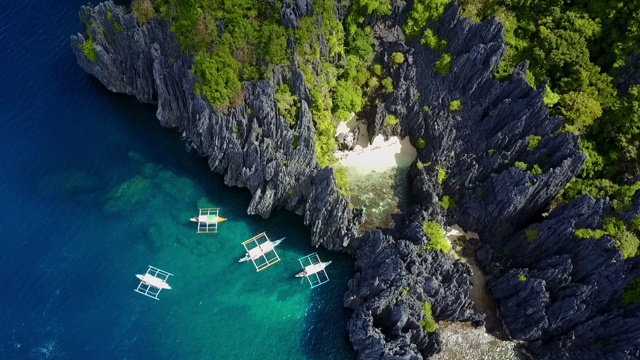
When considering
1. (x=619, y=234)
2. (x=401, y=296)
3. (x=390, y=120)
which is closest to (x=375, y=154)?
(x=390, y=120)

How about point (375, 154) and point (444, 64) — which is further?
point (375, 154)

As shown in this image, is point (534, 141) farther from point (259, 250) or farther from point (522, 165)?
point (259, 250)

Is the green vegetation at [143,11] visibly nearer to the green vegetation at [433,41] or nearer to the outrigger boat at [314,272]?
the green vegetation at [433,41]

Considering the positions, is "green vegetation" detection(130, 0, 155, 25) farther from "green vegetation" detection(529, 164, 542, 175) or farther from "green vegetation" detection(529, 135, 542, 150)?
"green vegetation" detection(529, 164, 542, 175)

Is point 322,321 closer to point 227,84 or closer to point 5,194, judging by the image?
point 227,84

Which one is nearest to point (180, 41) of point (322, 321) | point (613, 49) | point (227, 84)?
point (227, 84)

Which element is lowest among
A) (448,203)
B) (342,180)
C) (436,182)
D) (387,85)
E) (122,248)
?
(448,203)

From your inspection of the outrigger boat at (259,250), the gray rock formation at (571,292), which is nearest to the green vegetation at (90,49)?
the outrigger boat at (259,250)
